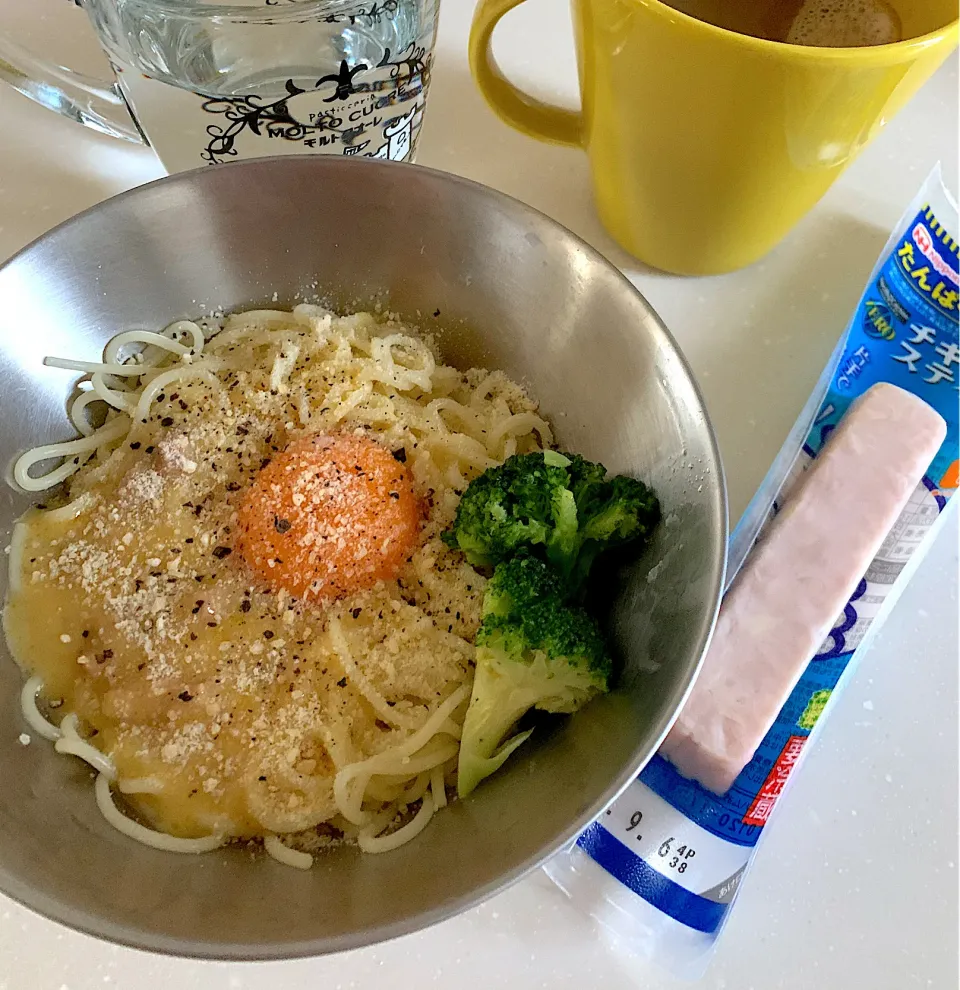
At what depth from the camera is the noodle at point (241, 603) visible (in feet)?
2.62

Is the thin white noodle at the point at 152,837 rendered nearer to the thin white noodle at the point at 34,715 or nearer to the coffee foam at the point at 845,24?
the thin white noodle at the point at 34,715

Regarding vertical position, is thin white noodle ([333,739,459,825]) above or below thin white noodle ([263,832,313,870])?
above

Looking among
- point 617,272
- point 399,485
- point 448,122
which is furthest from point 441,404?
point 448,122

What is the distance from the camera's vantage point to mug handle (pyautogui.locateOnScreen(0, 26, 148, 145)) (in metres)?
1.07

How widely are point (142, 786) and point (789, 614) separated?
2.09 ft

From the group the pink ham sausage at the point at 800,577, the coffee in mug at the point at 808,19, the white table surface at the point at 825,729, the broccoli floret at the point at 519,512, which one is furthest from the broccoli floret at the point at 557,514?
the coffee in mug at the point at 808,19

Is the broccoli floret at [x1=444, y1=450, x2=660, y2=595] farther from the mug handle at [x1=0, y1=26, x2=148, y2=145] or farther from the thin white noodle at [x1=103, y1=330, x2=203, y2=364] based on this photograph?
the mug handle at [x1=0, y1=26, x2=148, y2=145]

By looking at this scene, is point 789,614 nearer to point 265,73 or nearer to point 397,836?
point 397,836

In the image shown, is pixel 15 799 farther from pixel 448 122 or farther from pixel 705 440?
pixel 448 122

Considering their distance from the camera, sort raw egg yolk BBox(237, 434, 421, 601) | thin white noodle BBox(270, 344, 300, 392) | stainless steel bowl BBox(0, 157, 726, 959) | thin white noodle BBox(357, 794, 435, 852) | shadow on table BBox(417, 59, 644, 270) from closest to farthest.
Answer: stainless steel bowl BBox(0, 157, 726, 959) < thin white noodle BBox(357, 794, 435, 852) < raw egg yolk BBox(237, 434, 421, 601) < thin white noodle BBox(270, 344, 300, 392) < shadow on table BBox(417, 59, 644, 270)

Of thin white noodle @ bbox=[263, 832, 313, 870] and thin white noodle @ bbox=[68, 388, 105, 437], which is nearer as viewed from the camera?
thin white noodle @ bbox=[263, 832, 313, 870]

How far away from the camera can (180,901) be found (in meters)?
0.69

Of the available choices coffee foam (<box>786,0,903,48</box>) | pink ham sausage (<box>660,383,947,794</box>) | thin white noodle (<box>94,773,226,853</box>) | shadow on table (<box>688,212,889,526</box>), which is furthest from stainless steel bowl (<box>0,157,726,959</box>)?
coffee foam (<box>786,0,903,48</box>)

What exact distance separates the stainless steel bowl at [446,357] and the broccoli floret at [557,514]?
0.04 meters
